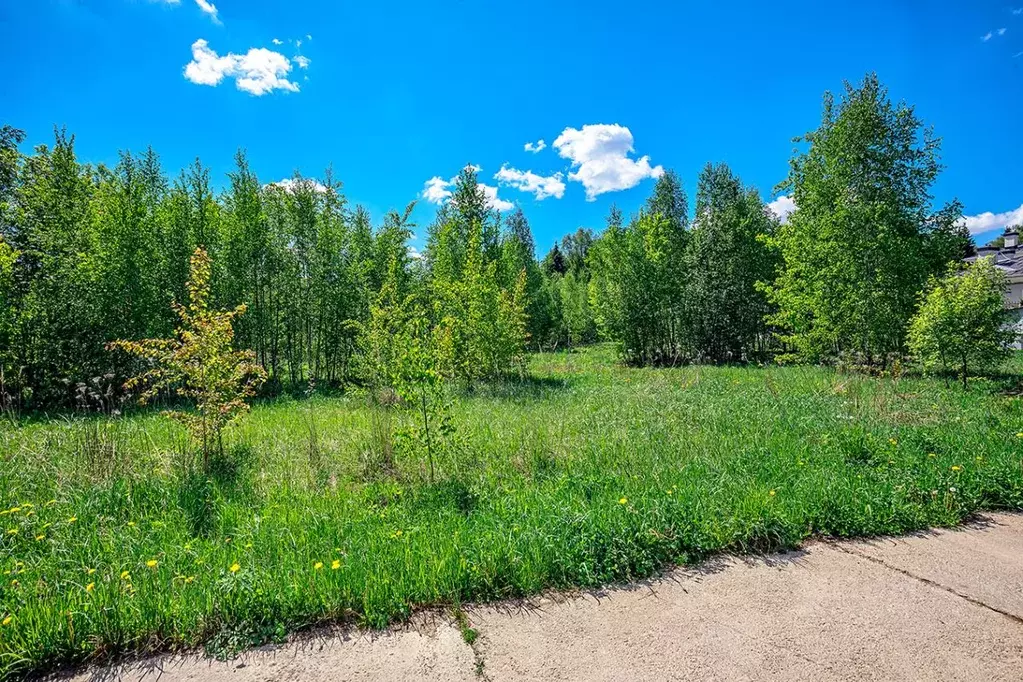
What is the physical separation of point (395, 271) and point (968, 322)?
14790mm

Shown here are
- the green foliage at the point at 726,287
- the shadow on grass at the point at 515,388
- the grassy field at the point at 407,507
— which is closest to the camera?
the grassy field at the point at 407,507

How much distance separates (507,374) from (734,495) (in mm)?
9563

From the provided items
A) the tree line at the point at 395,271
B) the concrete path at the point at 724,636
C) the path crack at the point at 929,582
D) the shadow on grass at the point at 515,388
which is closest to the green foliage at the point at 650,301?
the tree line at the point at 395,271

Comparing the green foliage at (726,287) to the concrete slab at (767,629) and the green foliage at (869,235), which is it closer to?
the green foliage at (869,235)

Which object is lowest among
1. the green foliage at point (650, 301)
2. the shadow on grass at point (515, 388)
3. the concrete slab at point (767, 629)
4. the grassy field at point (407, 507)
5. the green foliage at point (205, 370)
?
the concrete slab at point (767, 629)

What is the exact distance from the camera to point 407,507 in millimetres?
4230

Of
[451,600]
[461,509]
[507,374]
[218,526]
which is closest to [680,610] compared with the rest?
[451,600]

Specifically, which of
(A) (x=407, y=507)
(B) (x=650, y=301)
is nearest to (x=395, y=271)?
(B) (x=650, y=301)

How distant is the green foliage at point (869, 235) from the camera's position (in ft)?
44.6

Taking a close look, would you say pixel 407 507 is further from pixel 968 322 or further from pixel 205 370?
pixel 968 322

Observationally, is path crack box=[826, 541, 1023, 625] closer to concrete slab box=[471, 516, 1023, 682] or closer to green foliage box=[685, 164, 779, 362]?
concrete slab box=[471, 516, 1023, 682]

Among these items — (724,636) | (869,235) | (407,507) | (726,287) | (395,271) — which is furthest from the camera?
(726,287)

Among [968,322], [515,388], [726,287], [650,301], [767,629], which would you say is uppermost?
[726,287]

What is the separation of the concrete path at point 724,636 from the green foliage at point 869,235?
1284 centimetres
